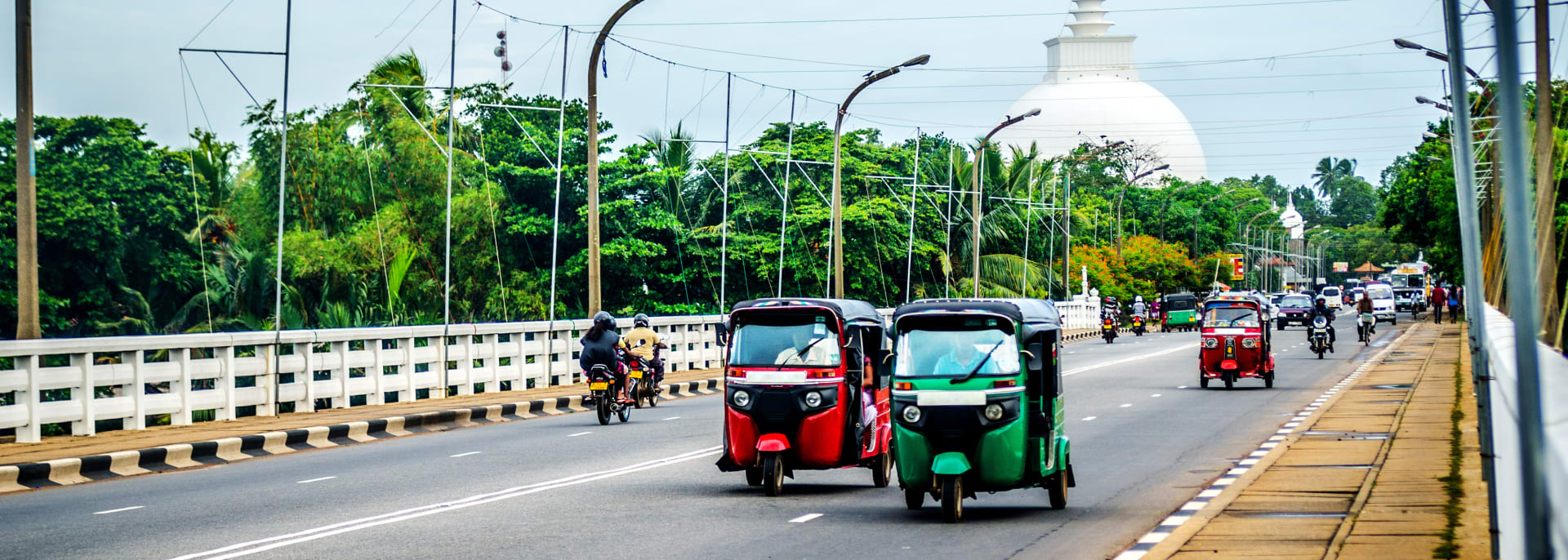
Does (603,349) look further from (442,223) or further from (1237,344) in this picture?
(442,223)

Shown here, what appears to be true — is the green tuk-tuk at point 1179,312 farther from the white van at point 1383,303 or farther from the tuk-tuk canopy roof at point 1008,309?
the tuk-tuk canopy roof at point 1008,309

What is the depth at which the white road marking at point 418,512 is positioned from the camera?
9.32 m

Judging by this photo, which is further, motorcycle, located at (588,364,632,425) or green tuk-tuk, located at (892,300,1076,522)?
motorcycle, located at (588,364,632,425)

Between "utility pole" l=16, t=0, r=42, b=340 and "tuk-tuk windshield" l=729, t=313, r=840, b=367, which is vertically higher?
"utility pole" l=16, t=0, r=42, b=340

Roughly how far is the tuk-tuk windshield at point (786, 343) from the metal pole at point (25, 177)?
8994 millimetres

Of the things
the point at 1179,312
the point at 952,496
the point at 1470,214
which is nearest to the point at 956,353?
the point at 952,496

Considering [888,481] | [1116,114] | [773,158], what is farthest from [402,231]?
[1116,114]

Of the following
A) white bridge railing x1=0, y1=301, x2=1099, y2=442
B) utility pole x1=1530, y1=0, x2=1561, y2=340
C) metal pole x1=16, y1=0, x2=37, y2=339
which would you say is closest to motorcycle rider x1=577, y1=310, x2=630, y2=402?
white bridge railing x1=0, y1=301, x2=1099, y2=442

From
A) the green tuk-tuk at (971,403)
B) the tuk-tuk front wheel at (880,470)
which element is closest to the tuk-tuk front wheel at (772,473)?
the tuk-tuk front wheel at (880,470)

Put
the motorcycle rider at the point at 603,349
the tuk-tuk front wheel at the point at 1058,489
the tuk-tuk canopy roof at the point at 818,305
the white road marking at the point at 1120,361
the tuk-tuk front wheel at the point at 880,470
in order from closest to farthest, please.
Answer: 1. the tuk-tuk front wheel at the point at 1058,489
2. the tuk-tuk canopy roof at the point at 818,305
3. the tuk-tuk front wheel at the point at 880,470
4. the motorcycle rider at the point at 603,349
5. the white road marking at the point at 1120,361

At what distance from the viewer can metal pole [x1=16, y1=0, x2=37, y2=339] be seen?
17047 millimetres

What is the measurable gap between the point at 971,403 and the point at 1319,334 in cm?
3040

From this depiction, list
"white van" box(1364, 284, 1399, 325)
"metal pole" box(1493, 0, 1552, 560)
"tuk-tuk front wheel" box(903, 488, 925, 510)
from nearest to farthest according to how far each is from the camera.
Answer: "metal pole" box(1493, 0, 1552, 560) → "tuk-tuk front wheel" box(903, 488, 925, 510) → "white van" box(1364, 284, 1399, 325)

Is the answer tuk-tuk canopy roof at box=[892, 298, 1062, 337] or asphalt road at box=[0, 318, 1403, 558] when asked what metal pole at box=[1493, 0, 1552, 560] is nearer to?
asphalt road at box=[0, 318, 1403, 558]
